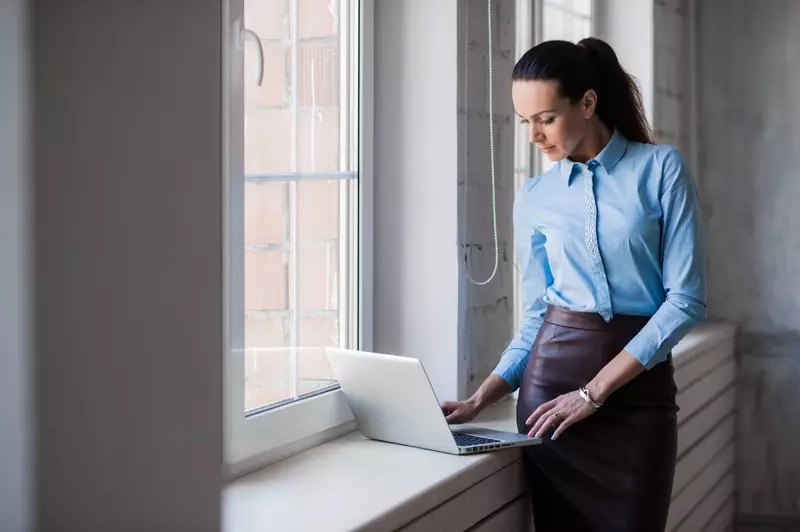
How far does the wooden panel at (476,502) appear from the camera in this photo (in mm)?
1587

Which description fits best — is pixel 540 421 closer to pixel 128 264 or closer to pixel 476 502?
pixel 476 502

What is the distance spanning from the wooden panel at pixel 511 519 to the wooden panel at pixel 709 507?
1.18 meters

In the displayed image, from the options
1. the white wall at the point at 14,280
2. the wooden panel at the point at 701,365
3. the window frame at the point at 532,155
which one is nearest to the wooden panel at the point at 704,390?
the wooden panel at the point at 701,365

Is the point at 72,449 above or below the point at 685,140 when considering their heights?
below

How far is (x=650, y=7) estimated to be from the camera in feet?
11.2

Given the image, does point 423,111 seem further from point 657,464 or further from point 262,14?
point 657,464

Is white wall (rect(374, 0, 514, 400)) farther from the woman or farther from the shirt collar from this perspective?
the shirt collar

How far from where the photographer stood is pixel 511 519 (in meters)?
1.92

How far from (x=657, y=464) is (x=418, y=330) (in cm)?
64

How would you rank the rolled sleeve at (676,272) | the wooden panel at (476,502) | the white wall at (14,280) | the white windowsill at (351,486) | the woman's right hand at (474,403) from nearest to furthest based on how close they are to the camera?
the white wall at (14,280) < the white windowsill at (351,486) < the wooden panel at (476,502) < the rolled sleeve at (676,272) < the woman's right hand at (474,403)

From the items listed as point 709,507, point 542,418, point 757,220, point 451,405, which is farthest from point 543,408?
point 757,220

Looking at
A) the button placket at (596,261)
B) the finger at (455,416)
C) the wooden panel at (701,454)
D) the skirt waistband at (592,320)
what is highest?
the button placket at (596,261)

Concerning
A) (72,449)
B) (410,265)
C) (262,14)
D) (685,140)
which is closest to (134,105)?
(72,449)

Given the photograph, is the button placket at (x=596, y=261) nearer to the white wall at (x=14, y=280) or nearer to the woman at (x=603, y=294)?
the woman at (x=603, y=294)
